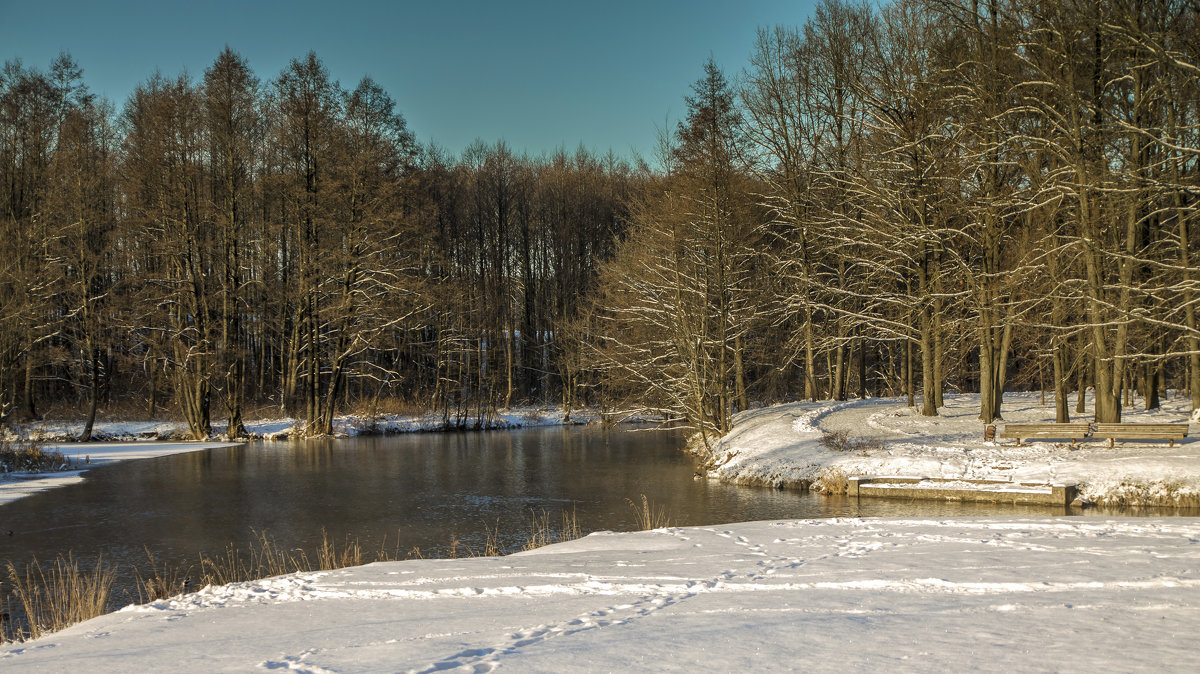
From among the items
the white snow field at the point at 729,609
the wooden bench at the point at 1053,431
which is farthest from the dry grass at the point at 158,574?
the wooden bench at the point at 1053,431

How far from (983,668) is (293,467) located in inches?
971

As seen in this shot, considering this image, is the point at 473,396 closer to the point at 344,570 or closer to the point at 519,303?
the point at 519,303

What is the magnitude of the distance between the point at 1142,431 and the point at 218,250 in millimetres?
36161

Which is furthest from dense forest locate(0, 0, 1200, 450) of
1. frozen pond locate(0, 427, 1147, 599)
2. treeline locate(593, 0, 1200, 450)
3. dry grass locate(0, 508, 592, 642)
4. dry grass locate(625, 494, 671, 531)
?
dry grass locate(0, 508, 592, 642)

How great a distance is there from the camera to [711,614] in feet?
23.9

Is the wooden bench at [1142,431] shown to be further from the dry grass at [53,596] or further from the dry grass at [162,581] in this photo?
the dry grass at [53,596]

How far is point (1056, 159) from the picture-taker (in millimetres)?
23219

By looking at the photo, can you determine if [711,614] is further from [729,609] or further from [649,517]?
[649,517]

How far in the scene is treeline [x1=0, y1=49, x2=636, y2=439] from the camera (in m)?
36.3

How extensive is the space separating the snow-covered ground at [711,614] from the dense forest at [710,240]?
385 inches

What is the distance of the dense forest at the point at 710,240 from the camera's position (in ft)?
70.0

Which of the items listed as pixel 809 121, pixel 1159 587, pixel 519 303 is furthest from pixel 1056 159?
pixel 519 303

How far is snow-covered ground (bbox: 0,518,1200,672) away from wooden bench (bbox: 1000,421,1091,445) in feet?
29.8

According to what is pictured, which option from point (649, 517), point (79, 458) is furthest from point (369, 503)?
point (79, 458)
